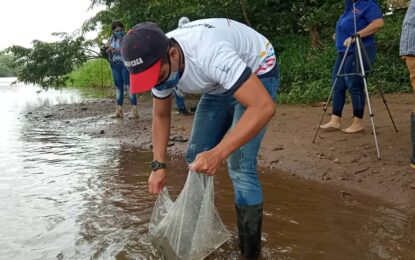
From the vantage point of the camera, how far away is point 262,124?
2.01 m

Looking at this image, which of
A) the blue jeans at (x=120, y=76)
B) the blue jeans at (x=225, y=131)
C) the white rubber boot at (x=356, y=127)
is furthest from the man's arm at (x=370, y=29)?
the blue jeans at (x=120, y=76)

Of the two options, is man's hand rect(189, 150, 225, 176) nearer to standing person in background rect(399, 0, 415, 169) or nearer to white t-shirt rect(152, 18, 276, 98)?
white t-shirt rect(152, 18, 276, 98)

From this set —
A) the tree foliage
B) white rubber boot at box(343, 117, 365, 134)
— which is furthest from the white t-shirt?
the tree foliage

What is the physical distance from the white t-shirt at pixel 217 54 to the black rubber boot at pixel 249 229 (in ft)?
2.33

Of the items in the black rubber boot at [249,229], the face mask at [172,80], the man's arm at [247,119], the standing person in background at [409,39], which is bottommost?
the black rubber boot at [249,229]

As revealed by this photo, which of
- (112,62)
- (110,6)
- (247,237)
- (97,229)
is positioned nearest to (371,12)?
(247,237)

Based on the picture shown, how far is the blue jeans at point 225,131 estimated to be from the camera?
2504mm

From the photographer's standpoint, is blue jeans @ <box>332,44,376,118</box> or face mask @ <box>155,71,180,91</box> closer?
face mask @ <box>155,71,180,91</box>

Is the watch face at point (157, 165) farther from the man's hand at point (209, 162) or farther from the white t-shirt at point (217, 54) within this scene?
the man's hand at point (209, 162)

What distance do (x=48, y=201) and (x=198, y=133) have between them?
1.90 metres

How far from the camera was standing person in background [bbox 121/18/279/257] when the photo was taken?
77.5 inches

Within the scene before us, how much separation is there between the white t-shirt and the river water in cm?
119

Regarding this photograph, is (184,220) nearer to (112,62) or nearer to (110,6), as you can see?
(112,62)

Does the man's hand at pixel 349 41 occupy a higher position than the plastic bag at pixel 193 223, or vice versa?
the man's hand at pixel 349 41
